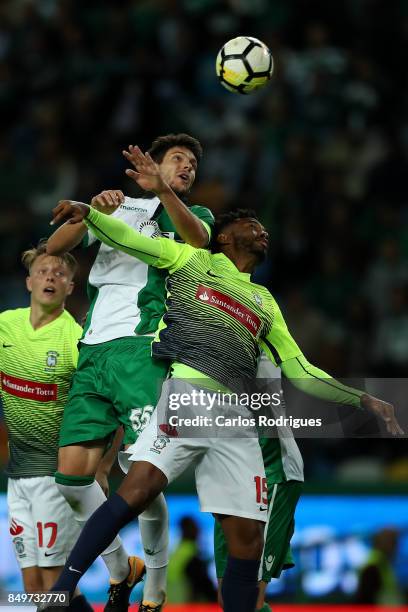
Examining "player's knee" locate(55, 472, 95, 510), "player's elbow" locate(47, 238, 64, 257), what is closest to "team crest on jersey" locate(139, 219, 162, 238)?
"player's elbow" locate(47, 238, 64, 257)

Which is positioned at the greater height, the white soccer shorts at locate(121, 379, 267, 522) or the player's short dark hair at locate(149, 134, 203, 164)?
the player's short dark hair at locate(149, 134, 203, 164)

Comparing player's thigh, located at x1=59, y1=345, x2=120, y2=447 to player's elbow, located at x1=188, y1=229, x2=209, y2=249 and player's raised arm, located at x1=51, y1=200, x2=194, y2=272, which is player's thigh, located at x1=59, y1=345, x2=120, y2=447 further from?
player's elbow, located at x1=188, y1=229, x2=209, y2=249

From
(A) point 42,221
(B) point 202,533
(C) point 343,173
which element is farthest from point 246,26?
(B) point 202,533

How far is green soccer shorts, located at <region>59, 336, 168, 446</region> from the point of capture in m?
5.82

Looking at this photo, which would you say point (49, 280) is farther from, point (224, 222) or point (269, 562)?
point (269, 562)

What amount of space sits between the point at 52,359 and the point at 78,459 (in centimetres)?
81

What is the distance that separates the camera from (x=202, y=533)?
30.1 feet

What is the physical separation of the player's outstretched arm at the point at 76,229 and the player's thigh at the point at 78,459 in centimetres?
97

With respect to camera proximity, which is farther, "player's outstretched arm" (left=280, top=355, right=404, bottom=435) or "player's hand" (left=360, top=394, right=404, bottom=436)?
"player's outstretched arm" (left=280, top=355, right=404, bottom=435)

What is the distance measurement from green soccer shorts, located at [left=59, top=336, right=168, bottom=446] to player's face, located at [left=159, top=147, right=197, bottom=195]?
84cm

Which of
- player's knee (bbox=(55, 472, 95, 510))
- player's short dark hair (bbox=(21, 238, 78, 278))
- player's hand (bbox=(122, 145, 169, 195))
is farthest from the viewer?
player's short dark hair (bbox=(21, 238, 78, 278))

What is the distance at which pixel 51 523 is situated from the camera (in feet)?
21.0

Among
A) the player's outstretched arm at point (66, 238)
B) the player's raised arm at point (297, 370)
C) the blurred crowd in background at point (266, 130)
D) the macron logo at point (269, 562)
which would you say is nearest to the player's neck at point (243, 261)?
the player's raised arm at point (297, 370)

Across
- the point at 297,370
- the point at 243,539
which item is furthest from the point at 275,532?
the point at 297,370
